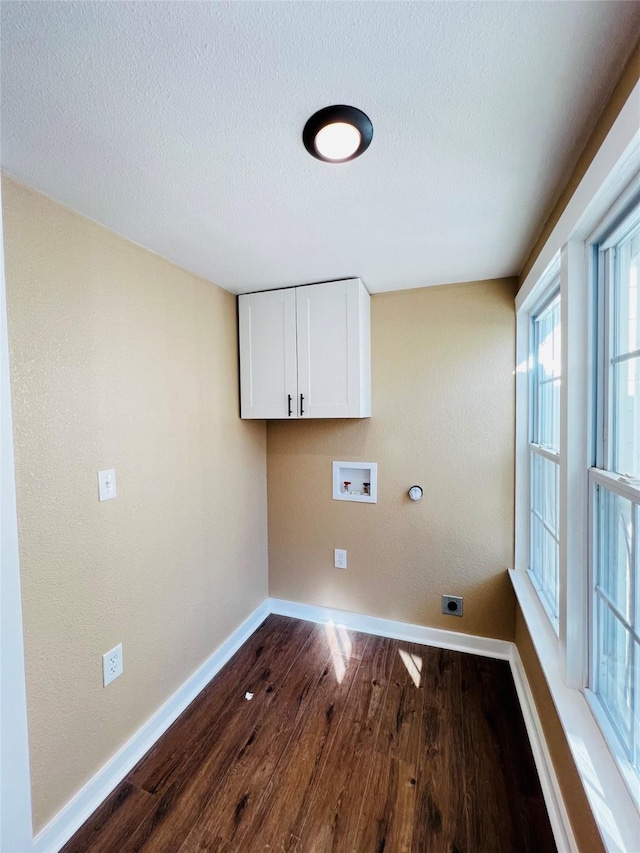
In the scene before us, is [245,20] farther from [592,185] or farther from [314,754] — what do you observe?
[314,754]

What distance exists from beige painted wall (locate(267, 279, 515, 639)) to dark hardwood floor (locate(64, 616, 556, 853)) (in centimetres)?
41

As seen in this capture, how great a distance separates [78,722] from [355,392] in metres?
1.86

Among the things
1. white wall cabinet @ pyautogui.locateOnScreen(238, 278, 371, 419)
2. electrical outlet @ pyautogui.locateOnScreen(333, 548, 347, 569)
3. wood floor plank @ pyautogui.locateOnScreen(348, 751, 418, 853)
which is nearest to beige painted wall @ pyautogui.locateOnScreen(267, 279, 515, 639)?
electrical outlet @ pyautogui.locateOnScreen(333, 548, 347, 569)

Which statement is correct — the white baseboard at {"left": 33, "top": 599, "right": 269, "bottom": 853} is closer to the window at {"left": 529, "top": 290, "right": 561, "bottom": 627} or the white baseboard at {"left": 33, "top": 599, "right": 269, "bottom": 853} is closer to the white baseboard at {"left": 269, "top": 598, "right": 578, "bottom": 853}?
the white baseboard at {"left": 269, "top": 598, "right": 578, "bottom": 853}

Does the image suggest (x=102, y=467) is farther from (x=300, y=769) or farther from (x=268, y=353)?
(x=300, y=769)

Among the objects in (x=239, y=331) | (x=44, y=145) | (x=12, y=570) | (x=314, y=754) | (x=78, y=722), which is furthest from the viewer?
(x=239, y=331)

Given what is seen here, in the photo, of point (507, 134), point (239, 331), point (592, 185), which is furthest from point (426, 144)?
point (239, 331)

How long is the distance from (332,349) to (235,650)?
197cm

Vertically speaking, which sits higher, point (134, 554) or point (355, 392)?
point (355, 392)

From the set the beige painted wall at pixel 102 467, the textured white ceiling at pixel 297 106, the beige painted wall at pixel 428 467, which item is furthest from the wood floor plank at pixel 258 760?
the textured white ceiling at pixel 297 106

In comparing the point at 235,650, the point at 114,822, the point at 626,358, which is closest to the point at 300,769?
the point at 114,822

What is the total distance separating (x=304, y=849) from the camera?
1.16 m

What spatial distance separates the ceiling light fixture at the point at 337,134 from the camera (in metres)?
0.88

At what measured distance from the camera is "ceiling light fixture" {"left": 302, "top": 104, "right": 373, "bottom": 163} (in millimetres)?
877
